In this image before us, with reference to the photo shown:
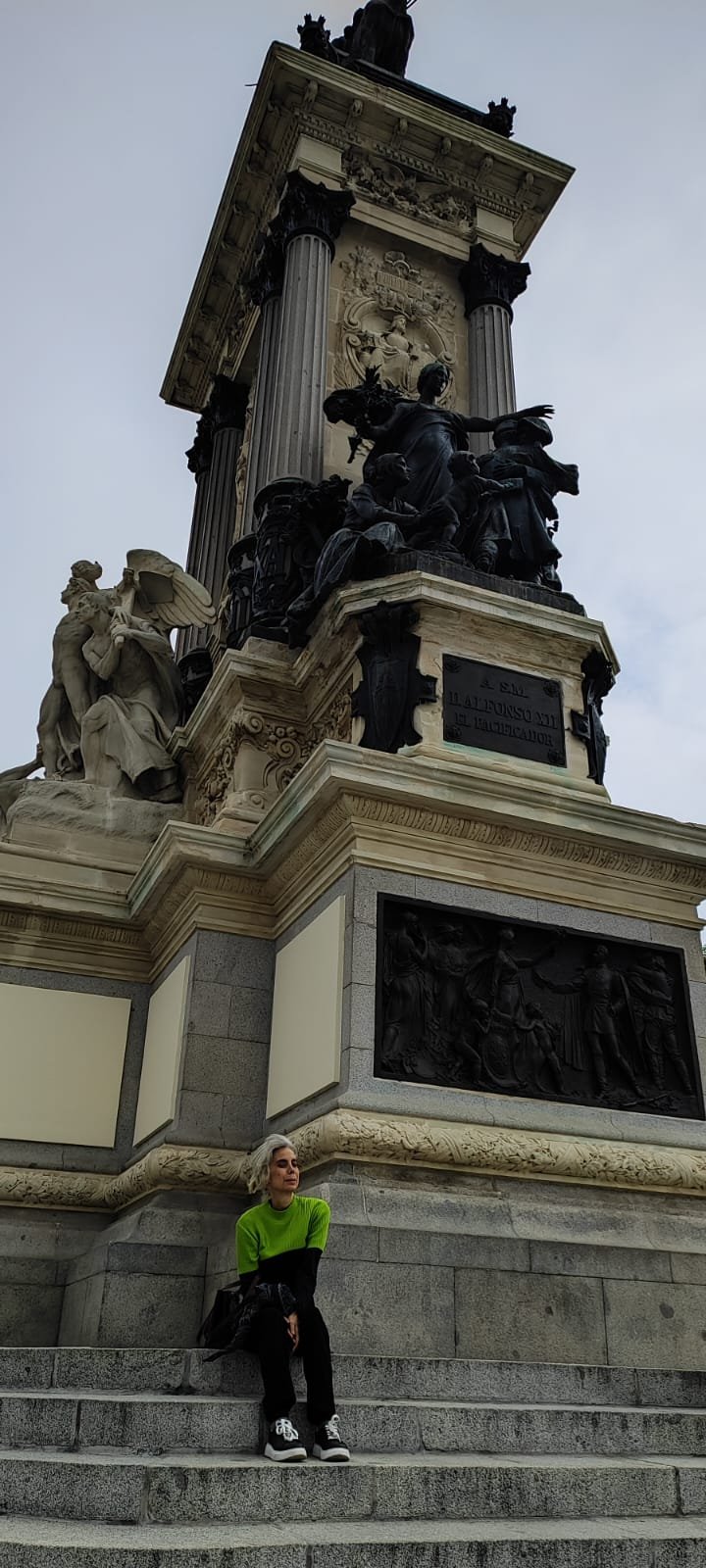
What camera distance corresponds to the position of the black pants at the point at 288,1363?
5.69 metres

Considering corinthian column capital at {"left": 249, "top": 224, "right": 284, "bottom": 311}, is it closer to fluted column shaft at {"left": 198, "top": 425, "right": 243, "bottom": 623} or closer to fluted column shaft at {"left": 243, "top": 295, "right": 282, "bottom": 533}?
fluted column shaft at {"left": 243, "top": 295, "right": 282, "bottom": 533}

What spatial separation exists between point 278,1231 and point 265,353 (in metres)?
15.5

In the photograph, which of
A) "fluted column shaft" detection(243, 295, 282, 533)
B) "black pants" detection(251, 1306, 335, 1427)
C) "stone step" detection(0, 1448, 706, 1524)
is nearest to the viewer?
"stone step" detection(0, 1448, 706, 1524)

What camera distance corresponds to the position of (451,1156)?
8.77m

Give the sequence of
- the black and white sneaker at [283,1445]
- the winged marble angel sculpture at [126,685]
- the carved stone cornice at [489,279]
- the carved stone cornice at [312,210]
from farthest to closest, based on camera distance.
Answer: the carved stone cornice at [489,279] < the carved stone cornice at [312,210] < the winged marble angel sculpture at [126,685] < the black and white sneaker at [283,1445]

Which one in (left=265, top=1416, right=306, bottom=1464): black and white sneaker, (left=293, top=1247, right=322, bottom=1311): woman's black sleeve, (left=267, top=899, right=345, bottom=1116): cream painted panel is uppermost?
(left=267, top=899, right=345, bottom=1116): cream painted panel

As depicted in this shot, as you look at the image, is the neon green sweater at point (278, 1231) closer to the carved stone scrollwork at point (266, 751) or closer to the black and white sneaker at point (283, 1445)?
the black and white sneaker at point (283, 1445)

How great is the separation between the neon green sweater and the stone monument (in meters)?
1.27

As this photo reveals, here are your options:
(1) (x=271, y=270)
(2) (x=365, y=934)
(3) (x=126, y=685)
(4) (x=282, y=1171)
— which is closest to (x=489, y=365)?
(1) (x=271, y=270)

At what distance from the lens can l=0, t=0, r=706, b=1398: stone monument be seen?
874 centimetres

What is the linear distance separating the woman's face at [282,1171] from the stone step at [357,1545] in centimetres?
203

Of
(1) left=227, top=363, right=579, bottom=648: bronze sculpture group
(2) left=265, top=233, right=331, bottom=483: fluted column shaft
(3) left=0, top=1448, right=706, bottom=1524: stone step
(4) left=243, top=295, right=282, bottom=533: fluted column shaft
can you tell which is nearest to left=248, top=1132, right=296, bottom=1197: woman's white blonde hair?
(3) left=0, top=1448, right=706, bottom=1524: stone step

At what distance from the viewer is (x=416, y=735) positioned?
11.4 meters

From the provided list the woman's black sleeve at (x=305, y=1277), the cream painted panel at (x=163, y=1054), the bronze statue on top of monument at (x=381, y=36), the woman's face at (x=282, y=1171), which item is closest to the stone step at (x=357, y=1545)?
the woman's black sleeve at (x=305, y=1277)
